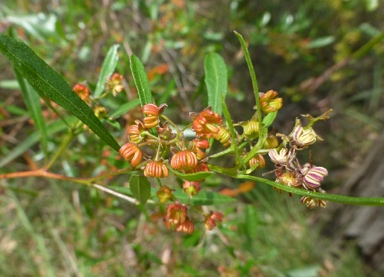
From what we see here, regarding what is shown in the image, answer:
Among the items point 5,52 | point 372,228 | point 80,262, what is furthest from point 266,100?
point 372,228

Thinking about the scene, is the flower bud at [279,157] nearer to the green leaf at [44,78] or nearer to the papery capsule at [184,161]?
the papery capsule at [184,161]

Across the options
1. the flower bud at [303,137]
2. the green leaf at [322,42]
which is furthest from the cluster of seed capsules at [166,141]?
the green leaf at [322,42]

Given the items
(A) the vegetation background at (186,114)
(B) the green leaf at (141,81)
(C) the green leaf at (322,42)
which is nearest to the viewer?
(B) the green leaf at (141,81)

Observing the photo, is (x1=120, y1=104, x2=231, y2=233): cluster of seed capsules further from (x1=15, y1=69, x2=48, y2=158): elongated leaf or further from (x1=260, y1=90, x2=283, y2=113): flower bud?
(x1=15, y1=69, x2=48, y2=158): elongated leaf

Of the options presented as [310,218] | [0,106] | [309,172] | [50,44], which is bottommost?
[309,172]

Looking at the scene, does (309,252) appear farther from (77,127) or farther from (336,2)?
(77,127)

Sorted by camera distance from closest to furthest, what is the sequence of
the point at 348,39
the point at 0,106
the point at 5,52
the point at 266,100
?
the point at 5,52 → the point at 266,100 → the point at 0,106 → the point at 348,39

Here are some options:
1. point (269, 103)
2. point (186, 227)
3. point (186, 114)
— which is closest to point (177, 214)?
point (186, 227)
